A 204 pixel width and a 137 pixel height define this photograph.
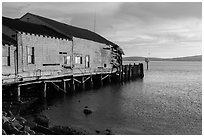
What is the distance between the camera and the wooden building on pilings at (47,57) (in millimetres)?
18375

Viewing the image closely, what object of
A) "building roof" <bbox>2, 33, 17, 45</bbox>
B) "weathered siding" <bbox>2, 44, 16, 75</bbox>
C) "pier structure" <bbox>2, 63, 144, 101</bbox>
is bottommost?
"pier structure" <bbox>2, 63, 144, 101</bbox>

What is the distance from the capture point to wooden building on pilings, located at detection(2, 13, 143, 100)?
60.3 feet

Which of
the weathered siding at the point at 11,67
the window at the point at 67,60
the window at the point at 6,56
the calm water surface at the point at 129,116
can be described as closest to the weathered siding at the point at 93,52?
the window at the point at 67,60

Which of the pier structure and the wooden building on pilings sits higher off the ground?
the wooden building on pilings

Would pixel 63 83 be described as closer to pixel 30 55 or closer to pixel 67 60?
pixel 67 60

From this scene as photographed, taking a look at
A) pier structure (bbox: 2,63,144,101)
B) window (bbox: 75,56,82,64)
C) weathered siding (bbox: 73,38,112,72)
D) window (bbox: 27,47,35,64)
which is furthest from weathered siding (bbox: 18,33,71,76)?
weathered siding (bbox: 73,38,112,72)

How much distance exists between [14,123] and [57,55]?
13048 mm

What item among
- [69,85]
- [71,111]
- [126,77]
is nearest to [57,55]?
[69,85]

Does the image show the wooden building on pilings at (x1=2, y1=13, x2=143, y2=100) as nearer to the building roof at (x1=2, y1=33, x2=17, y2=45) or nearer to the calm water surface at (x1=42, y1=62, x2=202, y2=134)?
the building roof at (x1=2, y1=33, x2=17, y2=45)

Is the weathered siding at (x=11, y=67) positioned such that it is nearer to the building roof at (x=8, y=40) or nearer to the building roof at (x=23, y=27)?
the building roof at (x=8, y=40)

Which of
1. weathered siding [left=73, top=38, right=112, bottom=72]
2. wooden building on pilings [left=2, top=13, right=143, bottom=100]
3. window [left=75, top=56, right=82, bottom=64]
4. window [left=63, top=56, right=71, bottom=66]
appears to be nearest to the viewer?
wooden building on pilings [left=2, top=13, right=143, bottom=100]

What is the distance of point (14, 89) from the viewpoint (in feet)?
59.6

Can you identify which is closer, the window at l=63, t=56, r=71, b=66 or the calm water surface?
the calm water surface

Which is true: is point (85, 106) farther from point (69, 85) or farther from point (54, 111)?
point (69, 85)
